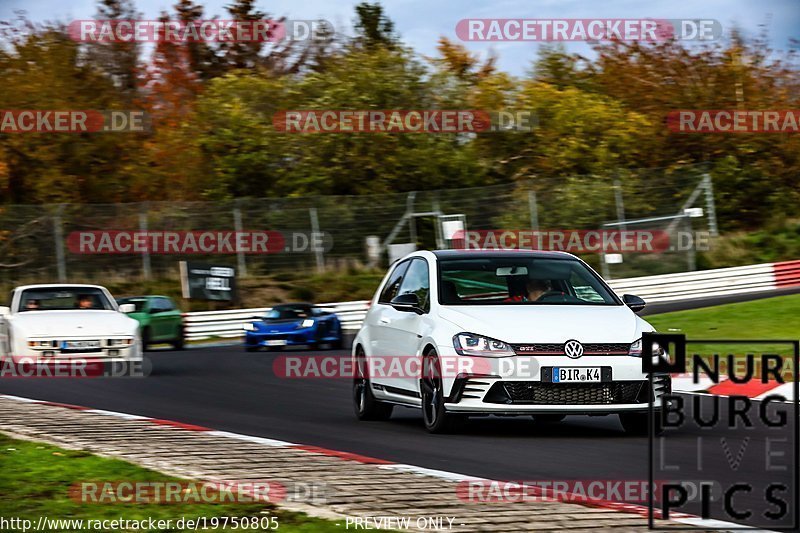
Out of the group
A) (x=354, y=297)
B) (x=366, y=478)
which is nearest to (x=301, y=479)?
(x=366, y=478)

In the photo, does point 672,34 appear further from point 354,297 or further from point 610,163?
point 354,297

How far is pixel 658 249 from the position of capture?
3528 centimetres

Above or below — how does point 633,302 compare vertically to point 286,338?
above

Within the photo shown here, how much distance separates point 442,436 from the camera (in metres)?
10.9

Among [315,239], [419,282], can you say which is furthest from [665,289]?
[419,282]

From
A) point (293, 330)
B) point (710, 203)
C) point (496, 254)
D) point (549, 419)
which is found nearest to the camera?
point (496, 254)

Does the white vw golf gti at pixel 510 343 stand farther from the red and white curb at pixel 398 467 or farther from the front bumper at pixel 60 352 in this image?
the front bumper at pixel 60 352

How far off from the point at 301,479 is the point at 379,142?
123 ft
